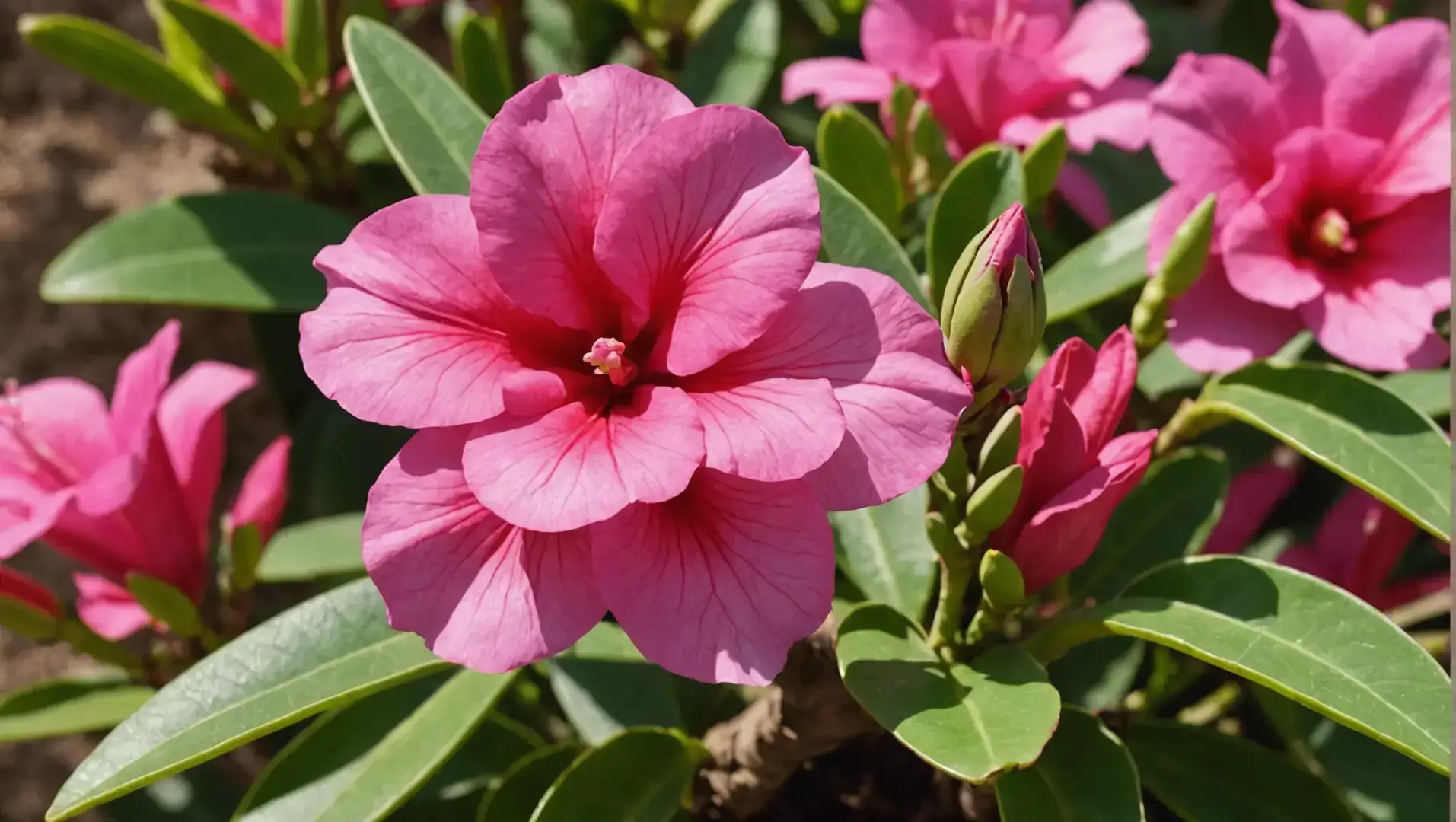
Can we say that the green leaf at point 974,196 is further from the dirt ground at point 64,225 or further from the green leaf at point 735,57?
the dirt ground at point 64,225

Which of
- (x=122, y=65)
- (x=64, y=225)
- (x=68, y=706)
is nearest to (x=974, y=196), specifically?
(x=122, y=65)

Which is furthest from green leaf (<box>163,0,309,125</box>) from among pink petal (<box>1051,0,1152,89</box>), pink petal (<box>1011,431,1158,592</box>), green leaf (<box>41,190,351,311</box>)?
pink petal (<box>1011,431,1158,592</box>)

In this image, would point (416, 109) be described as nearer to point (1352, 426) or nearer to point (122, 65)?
point (122, 65)

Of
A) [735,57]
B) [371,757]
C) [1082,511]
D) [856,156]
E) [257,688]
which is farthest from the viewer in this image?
[735,57]

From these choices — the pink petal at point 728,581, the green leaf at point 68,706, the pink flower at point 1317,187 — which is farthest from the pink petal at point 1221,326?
the green leaf at point 68,706

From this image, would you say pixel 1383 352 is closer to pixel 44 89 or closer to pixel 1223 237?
pixel 1223 237
